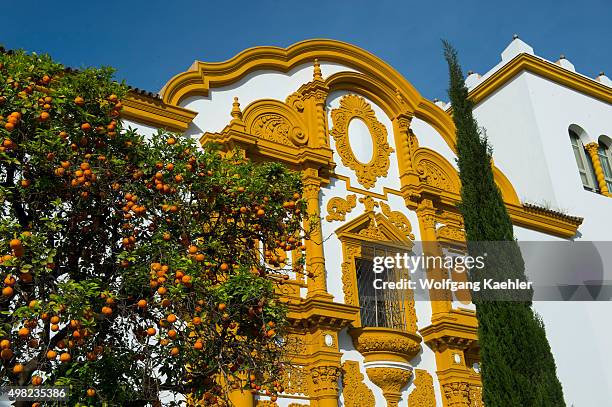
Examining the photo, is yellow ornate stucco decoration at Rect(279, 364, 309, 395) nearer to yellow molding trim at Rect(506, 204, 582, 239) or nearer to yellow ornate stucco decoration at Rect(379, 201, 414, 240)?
yellow ornate stucco decoration at Rect(379, 201, 414, 240)

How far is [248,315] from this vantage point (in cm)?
700

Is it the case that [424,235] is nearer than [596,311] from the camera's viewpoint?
Yes

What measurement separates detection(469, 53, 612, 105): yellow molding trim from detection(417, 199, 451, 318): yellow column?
5032 millimetres

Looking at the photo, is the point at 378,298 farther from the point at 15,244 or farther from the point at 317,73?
the point at 15,244

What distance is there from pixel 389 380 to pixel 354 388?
2.23ft

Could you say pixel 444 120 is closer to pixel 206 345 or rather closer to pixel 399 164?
pixel 399 164

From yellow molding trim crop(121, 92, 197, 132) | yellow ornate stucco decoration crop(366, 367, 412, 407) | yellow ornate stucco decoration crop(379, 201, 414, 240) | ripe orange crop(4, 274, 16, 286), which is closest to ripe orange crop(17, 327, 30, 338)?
ripe orange crop(4, 274, 16, 286)

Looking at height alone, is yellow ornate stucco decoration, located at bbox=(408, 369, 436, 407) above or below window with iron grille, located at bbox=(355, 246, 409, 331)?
below

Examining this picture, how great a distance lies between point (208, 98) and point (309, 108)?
2189 mm

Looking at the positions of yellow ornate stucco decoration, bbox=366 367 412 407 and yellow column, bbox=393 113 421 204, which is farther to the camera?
yellow column, bbox=393 113 421 204

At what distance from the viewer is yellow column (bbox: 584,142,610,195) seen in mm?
18897

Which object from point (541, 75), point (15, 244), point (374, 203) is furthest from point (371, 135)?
point (15, 244)

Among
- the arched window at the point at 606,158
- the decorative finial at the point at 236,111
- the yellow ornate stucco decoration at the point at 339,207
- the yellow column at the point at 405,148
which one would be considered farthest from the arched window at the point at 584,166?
the decorative finial at the point at 236,111

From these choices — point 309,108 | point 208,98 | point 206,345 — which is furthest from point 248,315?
point 309,108
